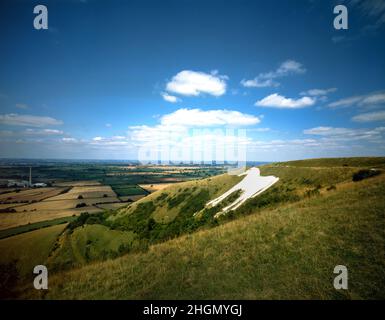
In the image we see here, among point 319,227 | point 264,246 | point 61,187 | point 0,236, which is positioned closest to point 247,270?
point 264,246

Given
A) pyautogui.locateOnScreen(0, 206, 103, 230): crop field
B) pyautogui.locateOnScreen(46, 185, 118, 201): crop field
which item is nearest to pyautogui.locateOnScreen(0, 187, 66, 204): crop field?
pyautogui.locateOnScreen(46, 185, 118, 201): crop field

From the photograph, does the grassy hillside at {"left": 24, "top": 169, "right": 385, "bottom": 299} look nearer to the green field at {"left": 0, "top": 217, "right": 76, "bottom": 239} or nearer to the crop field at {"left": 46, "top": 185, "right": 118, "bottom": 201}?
the green field at {"left": 0, "top": 217, "right": 76, "bottom": 239}

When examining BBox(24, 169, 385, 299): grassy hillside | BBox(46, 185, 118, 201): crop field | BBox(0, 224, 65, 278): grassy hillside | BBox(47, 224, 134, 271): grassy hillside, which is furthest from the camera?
BBox(46, 185, 118, 201): crop field

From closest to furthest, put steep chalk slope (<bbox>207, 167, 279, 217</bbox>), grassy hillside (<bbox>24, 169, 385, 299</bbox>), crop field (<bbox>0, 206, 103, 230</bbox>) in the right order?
grassy hillside (<bbox>24, 169, 385, 299</bbox>) → steep chalk slope (<bbox>207, 167, 279, 217</bbox>) → crop field (<bbox>0, 206, 103, 230</bbox>)

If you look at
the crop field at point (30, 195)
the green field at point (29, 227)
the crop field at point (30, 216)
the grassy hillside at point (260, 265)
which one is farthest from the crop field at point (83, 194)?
the grassy hillside at point (260, 265)

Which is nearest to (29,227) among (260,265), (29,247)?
(29,247)

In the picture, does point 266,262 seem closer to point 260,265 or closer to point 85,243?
point 260,265

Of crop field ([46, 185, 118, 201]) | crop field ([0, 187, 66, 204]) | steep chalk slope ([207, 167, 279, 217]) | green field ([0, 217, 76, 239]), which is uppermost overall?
steep chalk slope ([207, 167, 279, 217])
